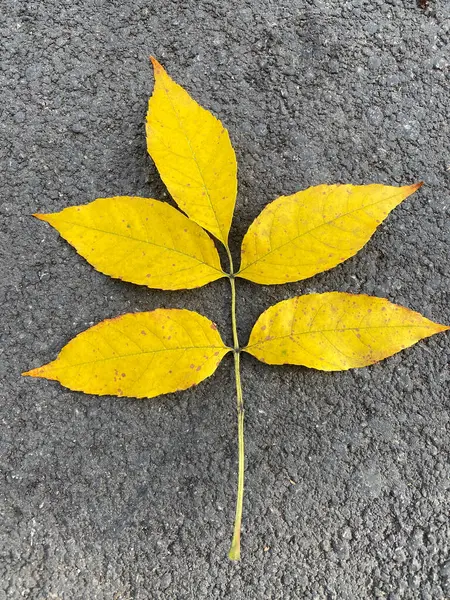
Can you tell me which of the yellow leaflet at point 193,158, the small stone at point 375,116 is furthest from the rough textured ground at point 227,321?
the yellow leaflet at point 193,158

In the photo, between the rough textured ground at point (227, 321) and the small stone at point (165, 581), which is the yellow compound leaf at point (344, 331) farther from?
the small stone at point (165, 581)

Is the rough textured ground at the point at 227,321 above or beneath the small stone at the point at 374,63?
beneath

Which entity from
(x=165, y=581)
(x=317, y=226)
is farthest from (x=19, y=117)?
(x=165, y=581)

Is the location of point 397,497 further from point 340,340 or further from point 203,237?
point 203,237

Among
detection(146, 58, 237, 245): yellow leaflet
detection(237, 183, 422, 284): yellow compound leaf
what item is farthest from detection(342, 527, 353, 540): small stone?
detection(146, 58, 237, 245): yellow leaflet

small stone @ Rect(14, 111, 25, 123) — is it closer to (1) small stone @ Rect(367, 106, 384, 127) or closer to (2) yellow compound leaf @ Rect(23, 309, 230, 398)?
(2) yellow compound leaf @ Rect(23, 309, 230, 398)

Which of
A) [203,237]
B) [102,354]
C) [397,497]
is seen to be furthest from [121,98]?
[397,497]

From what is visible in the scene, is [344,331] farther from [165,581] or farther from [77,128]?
[77,128]
